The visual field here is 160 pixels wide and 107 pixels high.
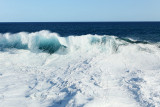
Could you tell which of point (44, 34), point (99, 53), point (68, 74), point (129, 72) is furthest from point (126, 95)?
point (44, 34)

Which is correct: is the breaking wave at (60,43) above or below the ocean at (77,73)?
above

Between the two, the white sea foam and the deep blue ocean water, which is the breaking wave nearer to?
the white sea foam

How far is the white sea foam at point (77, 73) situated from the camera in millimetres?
4832

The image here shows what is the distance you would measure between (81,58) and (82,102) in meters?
5.07

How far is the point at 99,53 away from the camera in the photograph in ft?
33.5

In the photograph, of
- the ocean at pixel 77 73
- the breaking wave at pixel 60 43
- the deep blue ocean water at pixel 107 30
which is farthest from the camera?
the deep blue ocean water at pixel 107 30

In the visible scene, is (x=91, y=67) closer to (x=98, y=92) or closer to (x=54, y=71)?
(x=54, y=71)

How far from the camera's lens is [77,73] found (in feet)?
23.4

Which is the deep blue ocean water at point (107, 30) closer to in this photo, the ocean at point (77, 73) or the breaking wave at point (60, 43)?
the breaking wave at point (60, 43)

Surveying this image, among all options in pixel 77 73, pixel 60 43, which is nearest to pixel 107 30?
pixel 60 43

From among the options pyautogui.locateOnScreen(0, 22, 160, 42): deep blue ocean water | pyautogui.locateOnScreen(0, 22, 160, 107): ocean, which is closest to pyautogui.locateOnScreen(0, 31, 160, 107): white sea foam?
pyautogui.locateOnScreen(0, 22, 160, 107): ocean

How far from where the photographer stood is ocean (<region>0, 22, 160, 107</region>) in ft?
15.8

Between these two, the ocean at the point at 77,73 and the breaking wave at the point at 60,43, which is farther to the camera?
the breaking wave at the point at 60,43

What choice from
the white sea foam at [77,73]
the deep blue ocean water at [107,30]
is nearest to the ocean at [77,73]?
the white sea foam at [77,73]
